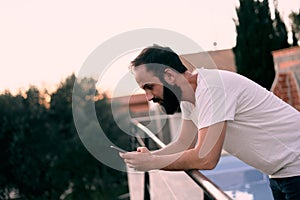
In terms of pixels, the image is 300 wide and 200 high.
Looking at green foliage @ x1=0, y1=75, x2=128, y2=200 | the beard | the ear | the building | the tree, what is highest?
the tree

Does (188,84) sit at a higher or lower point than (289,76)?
higher

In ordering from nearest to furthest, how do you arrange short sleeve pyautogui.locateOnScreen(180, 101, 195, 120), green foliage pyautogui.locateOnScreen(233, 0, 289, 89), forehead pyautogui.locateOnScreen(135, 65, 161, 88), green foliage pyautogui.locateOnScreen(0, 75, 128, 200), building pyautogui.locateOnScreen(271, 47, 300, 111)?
forehead pyautogui.locateOnScreen(135, 65, 161, 88)
short sleeve pyautogui.locateOnScreen(180, 101, 195, 120)
building pyautogui.locateOnScreen(271, 47, 300, 111)
green foliage pyautogui.locateOnScreen(233, 0, 289, 89)
green foliage pyautogui.locateOnScreen(0, 75, 128, 200)

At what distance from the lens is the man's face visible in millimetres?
1755

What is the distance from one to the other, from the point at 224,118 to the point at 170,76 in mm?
229

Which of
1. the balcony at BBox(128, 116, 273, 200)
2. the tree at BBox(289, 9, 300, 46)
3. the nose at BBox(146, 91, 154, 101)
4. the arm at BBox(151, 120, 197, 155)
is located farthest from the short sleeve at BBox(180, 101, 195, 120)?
the tree at BBox(289, 9, 300, 46)

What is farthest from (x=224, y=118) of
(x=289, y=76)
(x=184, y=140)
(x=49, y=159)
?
(x=49, y=159)

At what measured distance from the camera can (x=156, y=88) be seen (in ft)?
5.82

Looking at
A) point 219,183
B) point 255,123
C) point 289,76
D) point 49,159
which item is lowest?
point 49,159

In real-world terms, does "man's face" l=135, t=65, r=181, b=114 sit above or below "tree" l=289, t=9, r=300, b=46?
below

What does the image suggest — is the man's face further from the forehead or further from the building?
the building

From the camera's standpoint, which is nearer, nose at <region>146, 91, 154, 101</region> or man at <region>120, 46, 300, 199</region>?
man at <region>120, 46, 300, 199</region>

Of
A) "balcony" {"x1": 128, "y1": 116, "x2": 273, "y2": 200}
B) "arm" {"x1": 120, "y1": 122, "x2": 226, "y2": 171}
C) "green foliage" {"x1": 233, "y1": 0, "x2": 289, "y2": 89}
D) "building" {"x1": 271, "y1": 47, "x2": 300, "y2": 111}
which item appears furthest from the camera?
"green foliage" {"x1": 233, "y1": 0, "x2": 289, "y2": 89}

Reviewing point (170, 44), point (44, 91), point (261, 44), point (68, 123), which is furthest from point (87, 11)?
point (68, 123)

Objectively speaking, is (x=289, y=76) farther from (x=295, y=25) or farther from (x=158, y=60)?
(x=158, y=60)
